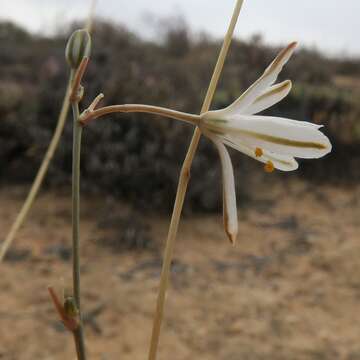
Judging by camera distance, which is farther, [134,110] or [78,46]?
[78,46]

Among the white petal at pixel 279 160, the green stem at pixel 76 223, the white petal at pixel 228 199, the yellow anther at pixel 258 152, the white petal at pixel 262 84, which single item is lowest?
the green stem at pixel 76 223

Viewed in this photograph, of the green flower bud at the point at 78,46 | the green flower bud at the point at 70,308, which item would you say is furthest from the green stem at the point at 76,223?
the green flower bud at the point at 78,46

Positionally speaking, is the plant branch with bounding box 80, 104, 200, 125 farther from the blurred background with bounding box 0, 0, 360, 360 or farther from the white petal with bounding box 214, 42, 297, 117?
the blurred background with bounding box 0, 0, 360, 360

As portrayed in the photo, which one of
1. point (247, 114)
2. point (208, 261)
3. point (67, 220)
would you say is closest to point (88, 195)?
point (67, 220)

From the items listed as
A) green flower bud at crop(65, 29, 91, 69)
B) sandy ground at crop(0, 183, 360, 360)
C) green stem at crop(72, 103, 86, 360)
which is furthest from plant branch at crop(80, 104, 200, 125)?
sandy ground at crop(0, 183, 360, 360)

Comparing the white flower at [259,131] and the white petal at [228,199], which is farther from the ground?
the white flower at [259,131]

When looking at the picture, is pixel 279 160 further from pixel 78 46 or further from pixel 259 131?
pixel 78 46

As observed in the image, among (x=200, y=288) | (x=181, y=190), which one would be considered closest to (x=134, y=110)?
(x=181, y=190)

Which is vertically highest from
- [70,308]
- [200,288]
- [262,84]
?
[200,288]

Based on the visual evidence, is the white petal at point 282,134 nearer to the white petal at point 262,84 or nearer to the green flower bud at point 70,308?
the white petal at point 262,84
